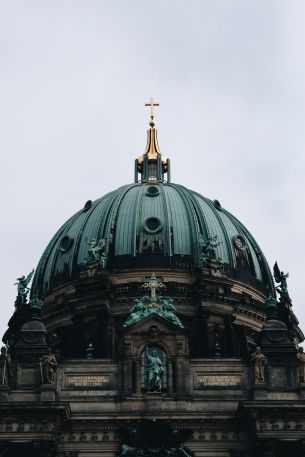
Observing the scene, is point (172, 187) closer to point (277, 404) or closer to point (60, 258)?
point (60, 258)

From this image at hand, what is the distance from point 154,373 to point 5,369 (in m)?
7.35

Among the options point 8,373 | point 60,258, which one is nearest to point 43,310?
point 60,258

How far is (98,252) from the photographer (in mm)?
66750

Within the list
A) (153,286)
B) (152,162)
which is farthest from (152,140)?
(153,286)

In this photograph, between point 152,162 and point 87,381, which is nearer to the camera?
point 87,381

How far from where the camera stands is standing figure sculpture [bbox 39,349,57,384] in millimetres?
52562

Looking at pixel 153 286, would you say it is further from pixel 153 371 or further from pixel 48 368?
pixel 48 368

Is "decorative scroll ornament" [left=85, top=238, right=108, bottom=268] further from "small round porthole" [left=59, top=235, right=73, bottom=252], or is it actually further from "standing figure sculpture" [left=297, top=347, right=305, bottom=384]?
"standing figure sculpture" [left=297, top=347, right=305, bottom=384]

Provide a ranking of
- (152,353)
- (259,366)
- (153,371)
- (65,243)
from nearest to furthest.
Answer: (259,366), (153,371), (152,353), (65,243)

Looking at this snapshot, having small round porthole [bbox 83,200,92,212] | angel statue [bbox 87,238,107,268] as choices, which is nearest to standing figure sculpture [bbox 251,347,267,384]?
angel statue [bbox 87,238,107,268]

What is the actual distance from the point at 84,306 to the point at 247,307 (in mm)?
9929

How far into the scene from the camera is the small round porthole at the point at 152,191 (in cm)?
7144

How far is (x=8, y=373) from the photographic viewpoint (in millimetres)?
52969

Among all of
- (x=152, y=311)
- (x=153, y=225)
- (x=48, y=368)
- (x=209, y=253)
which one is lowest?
(x=48, y=368)
